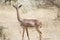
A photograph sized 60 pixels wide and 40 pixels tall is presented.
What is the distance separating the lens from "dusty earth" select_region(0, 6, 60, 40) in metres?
1.74

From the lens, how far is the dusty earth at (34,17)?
174cm

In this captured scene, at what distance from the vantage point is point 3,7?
1.85 m

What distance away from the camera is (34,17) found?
1.82 m

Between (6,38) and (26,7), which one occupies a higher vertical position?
(26,7)

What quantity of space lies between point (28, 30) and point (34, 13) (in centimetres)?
19

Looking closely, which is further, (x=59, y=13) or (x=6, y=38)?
(x=59, y=13)

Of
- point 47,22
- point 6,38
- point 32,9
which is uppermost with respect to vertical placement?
point 32,9

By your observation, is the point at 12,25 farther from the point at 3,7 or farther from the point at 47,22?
the point at 47,22

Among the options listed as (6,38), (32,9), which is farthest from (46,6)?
(6,38)

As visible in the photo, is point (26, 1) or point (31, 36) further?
point (26, 1)

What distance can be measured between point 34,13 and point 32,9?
49 mm

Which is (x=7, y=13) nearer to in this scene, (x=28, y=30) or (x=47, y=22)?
(x=28, y=30)

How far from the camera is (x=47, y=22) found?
181cm

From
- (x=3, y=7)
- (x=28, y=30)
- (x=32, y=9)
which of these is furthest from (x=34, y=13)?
(x=3, y=7)
